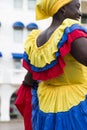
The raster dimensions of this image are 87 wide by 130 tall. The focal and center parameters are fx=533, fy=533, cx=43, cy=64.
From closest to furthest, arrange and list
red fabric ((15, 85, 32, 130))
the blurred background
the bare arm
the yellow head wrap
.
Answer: the bare arm → the yellow head wrap → red fabric ((15, 85, 32, 130)) → the blurred background

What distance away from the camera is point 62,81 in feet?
9.11

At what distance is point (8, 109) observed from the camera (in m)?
26.0

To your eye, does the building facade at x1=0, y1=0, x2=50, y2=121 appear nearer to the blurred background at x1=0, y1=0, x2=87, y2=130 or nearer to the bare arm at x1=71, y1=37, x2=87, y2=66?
the blurred background at x1=0, y1=0, x2=87, y2=130

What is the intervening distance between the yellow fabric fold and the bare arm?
0.10 meters

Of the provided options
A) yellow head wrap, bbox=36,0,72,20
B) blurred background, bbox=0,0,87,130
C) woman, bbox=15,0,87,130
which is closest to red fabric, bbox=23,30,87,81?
woman, bbox=15,0,87,130

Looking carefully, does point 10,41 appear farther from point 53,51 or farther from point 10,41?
point 53,51

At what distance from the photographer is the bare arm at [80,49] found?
2600mm

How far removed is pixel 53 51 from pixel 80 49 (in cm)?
17

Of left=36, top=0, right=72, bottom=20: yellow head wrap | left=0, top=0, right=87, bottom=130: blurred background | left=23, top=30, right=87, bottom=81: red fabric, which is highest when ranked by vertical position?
left=36, top=0, right=72, bottom=20: yellow head wrap

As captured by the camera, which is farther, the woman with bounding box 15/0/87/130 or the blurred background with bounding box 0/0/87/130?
the blurred background with bounding box 0/0/87/130

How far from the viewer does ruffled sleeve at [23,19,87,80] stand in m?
2.64

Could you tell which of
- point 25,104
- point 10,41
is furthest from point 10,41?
point 25,104

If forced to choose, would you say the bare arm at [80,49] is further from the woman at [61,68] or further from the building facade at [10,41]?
the building facade at [10,41]

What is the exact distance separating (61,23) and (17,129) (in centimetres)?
1799
